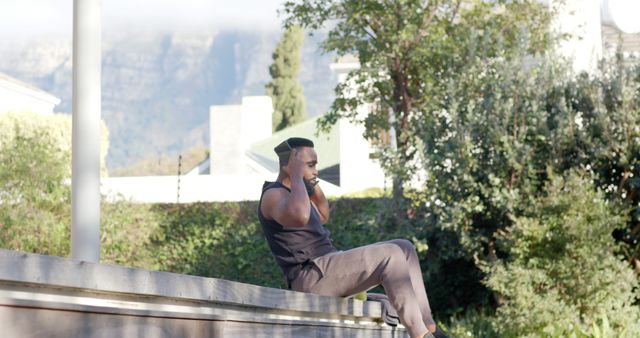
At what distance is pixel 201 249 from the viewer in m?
19.0

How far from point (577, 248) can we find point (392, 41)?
5.06 meters

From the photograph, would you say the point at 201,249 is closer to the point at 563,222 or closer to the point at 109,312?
the point at 563,222

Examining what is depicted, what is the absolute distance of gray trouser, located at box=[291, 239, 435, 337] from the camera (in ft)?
21.4

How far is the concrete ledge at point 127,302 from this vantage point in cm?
336

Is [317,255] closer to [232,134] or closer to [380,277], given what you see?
[380,277]

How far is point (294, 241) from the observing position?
6.81 meters

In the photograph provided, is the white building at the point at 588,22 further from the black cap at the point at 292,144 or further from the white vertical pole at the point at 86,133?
the white vertical pole at the point at 86,133

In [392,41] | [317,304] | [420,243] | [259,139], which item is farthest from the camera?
[259,139]

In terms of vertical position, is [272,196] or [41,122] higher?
[41,122]

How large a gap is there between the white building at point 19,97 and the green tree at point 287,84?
25.5 metres

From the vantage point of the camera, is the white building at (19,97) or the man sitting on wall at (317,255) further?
the white building at (19,97)

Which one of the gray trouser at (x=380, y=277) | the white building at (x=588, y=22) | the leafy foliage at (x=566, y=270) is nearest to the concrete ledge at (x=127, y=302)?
the gray trouser at (x=380, y=277)

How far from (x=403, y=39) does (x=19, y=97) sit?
2467 centimetres

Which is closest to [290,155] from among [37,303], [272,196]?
[272,196]
